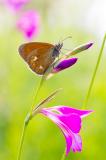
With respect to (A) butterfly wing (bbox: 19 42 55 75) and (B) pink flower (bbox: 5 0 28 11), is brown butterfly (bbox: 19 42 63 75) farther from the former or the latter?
(B) pink flower (bbox: 5 0 28 11)

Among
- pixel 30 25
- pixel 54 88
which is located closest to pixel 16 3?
pixel 30 25

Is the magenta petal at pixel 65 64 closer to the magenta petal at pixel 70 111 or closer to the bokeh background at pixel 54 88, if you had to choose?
the magenta petal at pixel 70 111

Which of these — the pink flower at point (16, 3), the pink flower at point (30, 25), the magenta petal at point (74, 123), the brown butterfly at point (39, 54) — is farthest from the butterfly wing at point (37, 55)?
the pink flower at point (16, 3)

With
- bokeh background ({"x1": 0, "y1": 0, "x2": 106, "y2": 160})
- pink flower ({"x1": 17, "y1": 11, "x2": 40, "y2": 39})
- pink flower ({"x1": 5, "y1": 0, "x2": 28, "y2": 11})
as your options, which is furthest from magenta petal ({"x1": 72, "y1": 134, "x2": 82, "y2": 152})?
pink flower ({"x1": 5, "y1": 0, "x2": 28, "y2": 11})

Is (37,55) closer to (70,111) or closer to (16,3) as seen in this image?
(70,111)

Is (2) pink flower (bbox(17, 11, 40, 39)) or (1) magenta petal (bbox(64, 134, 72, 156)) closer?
(1) magenta petal (bbox(64, 134, 72, 156))

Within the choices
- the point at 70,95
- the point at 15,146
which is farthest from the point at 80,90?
the point at 15,146

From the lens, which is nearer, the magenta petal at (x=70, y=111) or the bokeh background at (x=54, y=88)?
the magenta petal at (x=70, y=111)
